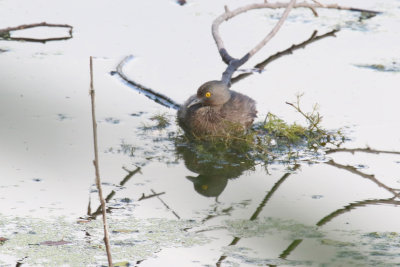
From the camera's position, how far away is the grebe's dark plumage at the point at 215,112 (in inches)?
266

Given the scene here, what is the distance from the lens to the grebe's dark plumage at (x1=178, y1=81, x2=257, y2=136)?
266 inches

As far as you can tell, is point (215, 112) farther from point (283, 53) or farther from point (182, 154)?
point (283, 53)

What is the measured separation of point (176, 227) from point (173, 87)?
3158mm

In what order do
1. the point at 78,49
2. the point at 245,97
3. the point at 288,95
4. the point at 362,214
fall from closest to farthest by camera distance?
the point at 362,214
the point at 245,97
the point at 288,95
the point at 78,49

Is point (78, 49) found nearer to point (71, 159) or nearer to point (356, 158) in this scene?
point (71, 159)

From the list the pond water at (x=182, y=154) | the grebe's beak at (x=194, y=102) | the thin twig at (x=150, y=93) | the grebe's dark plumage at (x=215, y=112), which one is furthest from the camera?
the thin twig at (x=150, y=93)

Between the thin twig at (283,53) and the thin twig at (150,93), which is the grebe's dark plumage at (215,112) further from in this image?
the thin twig at (283,53)

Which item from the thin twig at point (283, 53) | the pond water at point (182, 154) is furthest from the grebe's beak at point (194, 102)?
the thin twig at point (283, 53)

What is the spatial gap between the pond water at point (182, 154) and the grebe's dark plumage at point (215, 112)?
0.21 metres

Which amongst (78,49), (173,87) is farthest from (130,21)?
(173,87)

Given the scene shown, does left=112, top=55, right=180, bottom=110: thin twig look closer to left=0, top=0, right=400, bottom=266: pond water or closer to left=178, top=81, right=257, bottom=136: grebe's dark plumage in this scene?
left=0, top=0, right=400, bottom=266: pond water

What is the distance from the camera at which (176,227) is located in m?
5.05

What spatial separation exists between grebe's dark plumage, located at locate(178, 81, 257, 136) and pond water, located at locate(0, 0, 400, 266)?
213mm

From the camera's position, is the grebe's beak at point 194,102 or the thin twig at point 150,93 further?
the thin twig at point 150,93
